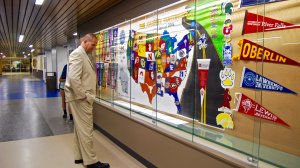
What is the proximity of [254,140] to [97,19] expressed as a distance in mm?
4513

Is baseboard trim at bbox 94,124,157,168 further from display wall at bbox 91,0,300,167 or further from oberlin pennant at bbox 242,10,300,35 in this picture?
oberlin pennant at bbox 242,10,300,35

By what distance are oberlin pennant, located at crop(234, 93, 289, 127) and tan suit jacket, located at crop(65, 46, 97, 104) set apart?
6.17 ft

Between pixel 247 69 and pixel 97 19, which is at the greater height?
pixel 97 19

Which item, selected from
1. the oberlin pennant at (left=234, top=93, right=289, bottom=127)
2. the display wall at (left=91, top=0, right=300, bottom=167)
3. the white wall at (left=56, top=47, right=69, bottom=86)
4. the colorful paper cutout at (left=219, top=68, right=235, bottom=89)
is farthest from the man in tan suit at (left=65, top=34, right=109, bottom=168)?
the white wall at (left=56, top=47, right=69, bottom=86)

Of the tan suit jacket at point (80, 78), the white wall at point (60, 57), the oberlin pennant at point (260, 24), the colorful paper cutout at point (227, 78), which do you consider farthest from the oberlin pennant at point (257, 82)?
the white wall at point (60, 57)

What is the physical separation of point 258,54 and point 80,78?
7.02 feet

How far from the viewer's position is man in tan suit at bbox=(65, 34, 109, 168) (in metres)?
3.03

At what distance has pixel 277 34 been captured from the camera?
5.81ft

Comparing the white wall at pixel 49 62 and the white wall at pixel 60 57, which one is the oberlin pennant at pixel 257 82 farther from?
the white wall at pixel 49 62

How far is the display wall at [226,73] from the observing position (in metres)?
1.74

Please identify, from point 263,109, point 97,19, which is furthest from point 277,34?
point 97,19

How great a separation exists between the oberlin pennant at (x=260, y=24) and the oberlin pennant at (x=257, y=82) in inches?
13.4

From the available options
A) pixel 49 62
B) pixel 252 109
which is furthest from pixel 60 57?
pixel 252 109

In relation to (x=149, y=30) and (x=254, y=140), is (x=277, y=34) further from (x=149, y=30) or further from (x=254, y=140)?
(x=149, y=30)
